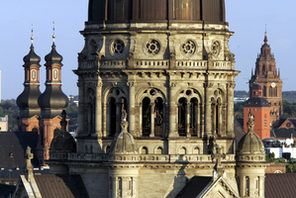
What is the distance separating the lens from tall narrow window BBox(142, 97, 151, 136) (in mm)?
99688

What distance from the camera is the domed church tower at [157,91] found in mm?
98625

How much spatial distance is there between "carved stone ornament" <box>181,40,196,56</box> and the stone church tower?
0.21 feet

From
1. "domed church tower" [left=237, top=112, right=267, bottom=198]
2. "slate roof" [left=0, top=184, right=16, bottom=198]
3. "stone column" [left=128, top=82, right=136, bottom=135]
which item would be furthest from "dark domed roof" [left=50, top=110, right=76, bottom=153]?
"slate roof" [left=0, top=184, right=16, bottom=198]

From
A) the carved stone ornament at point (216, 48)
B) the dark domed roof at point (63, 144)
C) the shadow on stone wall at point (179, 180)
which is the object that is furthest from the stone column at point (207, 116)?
the dark domed roof at point (63, 144)

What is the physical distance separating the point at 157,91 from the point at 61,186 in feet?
28.1

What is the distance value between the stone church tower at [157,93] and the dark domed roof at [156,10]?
6cm

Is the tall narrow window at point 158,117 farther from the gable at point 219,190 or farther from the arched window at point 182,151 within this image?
the gable at point 219,190

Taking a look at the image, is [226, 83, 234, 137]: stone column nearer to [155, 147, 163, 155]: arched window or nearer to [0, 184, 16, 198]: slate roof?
[155, 147, 163, 155]: arched window

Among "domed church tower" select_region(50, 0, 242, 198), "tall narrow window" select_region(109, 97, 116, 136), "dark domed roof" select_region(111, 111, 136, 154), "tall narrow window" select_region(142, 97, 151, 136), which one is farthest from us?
"tall narrow window" select_region(109, 97, 116, 136)

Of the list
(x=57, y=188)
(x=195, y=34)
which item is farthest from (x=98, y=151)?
(x=195, y=34)

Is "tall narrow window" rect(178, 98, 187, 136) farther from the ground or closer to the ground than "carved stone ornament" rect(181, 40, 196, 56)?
closer to the ground

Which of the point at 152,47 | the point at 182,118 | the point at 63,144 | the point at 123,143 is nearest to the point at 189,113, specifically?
the point at 182,118

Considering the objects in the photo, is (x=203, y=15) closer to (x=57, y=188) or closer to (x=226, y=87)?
(x=226, y=87)

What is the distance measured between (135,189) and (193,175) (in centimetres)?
393
